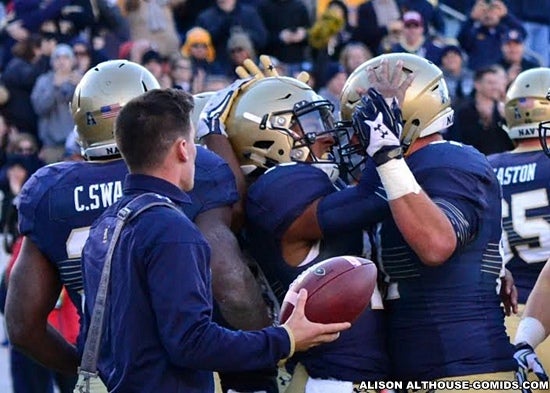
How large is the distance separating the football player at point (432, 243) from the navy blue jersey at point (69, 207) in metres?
0.64

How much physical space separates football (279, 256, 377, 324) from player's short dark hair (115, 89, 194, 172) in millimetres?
570

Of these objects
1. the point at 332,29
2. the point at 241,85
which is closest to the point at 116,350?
the point at 241,85

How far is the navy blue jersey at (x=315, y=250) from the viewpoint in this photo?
14.6ft

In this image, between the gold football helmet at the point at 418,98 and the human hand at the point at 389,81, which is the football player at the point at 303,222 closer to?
the gold football helmet at the point at 418,98

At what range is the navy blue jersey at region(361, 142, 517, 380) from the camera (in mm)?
4336

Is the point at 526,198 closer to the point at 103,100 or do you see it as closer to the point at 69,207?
the point at 103,100

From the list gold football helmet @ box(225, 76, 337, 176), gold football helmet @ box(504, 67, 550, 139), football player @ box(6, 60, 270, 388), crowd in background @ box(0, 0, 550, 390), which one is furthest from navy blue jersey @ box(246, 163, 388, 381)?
crowd in background @ box(0, 0, 550, 390)

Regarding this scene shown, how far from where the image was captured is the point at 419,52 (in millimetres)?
12117

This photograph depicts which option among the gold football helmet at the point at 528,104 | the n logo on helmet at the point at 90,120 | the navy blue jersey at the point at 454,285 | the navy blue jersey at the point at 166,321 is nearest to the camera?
the navy blue jersey at the point at 166,321

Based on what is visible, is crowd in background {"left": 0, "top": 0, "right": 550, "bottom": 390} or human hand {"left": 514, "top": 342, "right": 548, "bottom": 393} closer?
human hand {"left": 514, "top": 342, "right": 548, "bottom": 393}

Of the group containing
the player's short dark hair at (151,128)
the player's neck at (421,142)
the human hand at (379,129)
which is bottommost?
the player's neck at (421,142)

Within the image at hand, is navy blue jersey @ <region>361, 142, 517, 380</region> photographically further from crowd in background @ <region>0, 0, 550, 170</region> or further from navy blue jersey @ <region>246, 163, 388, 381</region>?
crowd in background @ <region>0, 0, 550, 170</region>

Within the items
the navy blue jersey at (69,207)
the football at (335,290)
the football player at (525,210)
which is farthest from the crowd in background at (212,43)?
the football at (335,290)

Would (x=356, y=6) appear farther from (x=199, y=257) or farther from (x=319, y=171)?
(x=199, y=257)
